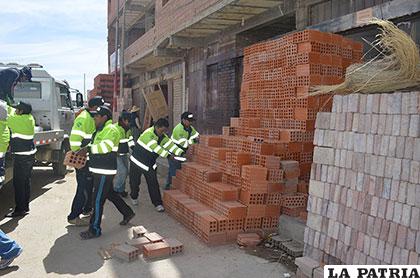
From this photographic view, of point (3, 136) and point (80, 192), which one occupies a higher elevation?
point (3, 136)

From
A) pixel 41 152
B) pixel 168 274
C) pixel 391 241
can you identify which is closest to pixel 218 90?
pixel 41 152

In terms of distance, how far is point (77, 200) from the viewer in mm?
6449

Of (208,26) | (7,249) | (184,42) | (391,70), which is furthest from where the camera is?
(184,42)

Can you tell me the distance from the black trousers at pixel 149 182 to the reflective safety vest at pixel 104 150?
1634 millimetres

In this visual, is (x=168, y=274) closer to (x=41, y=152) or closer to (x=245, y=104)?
(x=245, y=104)

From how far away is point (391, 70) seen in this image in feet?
12.9

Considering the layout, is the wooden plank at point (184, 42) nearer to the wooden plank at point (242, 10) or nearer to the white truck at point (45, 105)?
the wooden plank at point (242, 10)

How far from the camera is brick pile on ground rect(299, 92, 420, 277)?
334 cm

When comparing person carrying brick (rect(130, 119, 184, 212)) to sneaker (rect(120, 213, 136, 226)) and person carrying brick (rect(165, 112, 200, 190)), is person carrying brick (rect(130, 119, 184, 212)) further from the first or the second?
sneaker (rect(120, 213, 136, 226))

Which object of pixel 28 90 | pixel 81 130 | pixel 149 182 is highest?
pixel 28 90

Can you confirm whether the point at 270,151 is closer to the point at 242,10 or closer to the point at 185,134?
the point at 185,134

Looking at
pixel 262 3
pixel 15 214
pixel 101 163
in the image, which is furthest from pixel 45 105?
pixel 262 3

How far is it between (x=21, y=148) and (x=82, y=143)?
1.23 m

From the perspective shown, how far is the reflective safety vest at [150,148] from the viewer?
731cm
